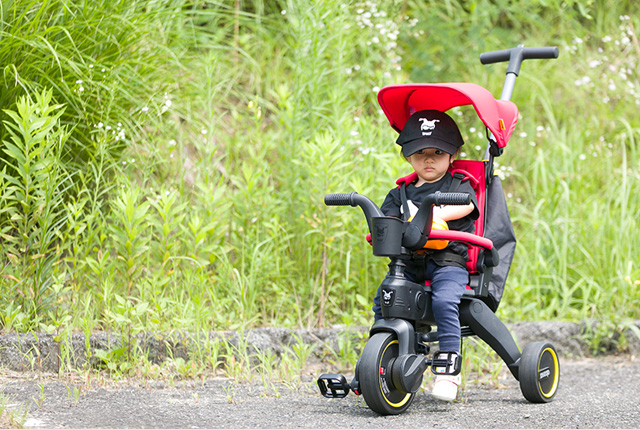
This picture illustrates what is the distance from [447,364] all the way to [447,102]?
131cm

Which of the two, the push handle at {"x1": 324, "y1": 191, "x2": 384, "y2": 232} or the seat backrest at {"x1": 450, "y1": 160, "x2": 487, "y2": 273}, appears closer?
the push handle at {"x1": 324, "y1": 191, "x2": 384, "y2": 232}

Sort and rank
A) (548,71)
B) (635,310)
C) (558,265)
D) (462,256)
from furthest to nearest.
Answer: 1. (548,71)
2. (558,265)
3. (635,310)
4. (462,256)

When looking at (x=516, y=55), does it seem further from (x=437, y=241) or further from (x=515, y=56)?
(x=437, y=241)

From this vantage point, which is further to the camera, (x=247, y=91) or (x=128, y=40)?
(x=247, y=91)

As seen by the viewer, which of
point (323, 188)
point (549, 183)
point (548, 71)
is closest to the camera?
point (323, 188)

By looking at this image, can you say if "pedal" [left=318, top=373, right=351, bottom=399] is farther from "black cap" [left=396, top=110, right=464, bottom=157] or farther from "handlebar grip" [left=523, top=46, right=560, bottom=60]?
"handlebar grip" [left=523, top=46, right=560, bottom=60]

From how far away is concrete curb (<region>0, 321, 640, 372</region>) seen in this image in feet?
11.4

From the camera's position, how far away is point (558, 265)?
510 cm

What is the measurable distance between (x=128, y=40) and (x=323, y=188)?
148cm

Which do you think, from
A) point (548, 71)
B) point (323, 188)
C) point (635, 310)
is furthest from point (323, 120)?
point (548, 71)

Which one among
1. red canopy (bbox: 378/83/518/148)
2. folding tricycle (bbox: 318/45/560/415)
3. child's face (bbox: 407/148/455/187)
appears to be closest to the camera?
folding tricycle (bbox: 318/45/560/415)

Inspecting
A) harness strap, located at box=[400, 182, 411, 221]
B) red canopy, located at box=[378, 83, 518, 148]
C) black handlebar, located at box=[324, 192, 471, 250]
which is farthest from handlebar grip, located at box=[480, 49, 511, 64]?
black handlebar, located at box=[324, 192, 471, 250]

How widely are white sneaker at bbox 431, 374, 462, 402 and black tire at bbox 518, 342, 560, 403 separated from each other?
400mm

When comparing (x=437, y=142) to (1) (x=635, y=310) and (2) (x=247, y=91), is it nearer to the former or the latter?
(1) (x=635, y=310)
